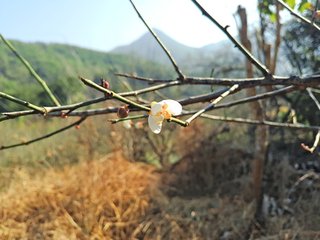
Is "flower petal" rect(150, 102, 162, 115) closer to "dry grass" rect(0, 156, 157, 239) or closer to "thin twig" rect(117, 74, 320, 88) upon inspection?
"thin twig" rect(117, 74, 320, 88)

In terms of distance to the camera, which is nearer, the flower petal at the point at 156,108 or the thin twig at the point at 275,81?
the flower petal at the point at 156,108

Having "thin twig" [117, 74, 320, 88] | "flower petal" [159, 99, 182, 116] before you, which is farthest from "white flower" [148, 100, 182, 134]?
"thin twig" [117, 74, 320, 88]

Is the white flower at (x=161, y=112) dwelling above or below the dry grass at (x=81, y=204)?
above

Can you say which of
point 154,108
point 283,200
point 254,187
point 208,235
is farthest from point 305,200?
point 154,108

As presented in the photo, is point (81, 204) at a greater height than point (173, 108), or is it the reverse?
point (173, 108)

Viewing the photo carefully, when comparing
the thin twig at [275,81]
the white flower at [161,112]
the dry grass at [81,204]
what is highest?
the thin twig at [275,81]

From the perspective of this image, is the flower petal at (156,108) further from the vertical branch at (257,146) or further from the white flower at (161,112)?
A: the vertical branch at (257,146)

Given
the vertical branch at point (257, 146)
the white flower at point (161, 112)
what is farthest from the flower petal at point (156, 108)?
the vertical branch at point (257, 146)

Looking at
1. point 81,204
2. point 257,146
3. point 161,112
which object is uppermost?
point 161,112

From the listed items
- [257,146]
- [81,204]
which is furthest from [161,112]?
[81,204]

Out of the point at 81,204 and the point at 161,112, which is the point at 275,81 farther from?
the point at 81,204

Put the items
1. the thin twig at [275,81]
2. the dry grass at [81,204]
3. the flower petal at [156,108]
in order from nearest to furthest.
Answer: the flower petal at [156,108]
the thin twig at [275,81]
the dry grass at [81,204]
